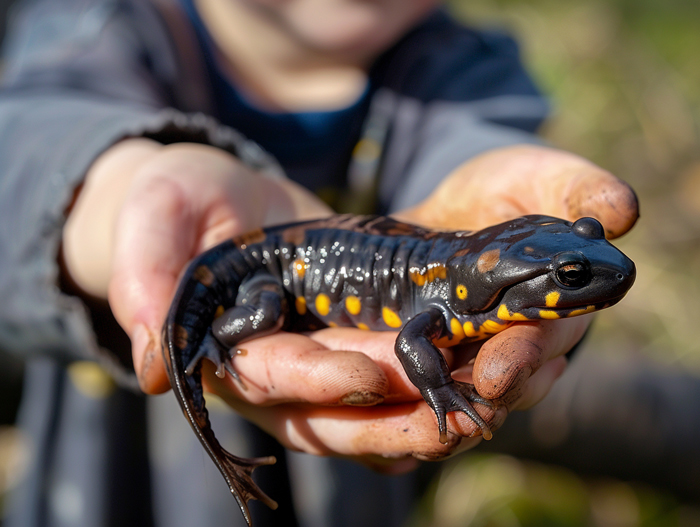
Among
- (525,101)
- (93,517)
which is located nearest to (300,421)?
(93,517)

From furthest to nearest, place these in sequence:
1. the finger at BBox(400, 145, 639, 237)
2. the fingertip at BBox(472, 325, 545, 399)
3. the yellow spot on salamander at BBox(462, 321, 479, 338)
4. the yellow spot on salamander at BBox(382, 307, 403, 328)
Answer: the yellow spot on salamander at BBox(382, 307, 403, 328), the yellow spot on salamander at BBox(462, 321, 479, 338), the finger at BBox(400, 145, 639, 237), the fingertip at BBox(472, 325, 545, 399)

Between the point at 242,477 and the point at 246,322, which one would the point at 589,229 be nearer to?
the point at 246,322

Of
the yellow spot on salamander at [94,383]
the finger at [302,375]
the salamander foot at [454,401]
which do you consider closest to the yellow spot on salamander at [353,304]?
the finger at [302,375]

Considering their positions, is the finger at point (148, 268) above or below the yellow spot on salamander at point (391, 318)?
above

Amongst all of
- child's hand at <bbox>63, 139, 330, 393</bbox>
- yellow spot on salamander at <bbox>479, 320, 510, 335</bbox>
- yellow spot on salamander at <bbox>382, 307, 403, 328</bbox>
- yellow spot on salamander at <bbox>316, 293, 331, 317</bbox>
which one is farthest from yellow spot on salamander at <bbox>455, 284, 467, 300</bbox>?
child's hand at <bbox>63, 139, 330, 393</bbox>

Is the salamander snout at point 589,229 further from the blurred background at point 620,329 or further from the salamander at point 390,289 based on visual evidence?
the blurred background at point 620,329

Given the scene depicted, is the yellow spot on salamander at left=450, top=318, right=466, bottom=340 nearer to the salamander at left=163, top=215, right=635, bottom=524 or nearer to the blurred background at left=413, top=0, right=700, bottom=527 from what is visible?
the salamander at left=163, top=215, right=635, bottom=524

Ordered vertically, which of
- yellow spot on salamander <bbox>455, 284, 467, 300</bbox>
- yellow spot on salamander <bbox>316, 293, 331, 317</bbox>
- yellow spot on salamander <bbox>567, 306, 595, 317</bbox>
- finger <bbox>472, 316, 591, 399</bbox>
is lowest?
yellow spot on salamander <bbox>316, 293, 331, 317</bbox>
